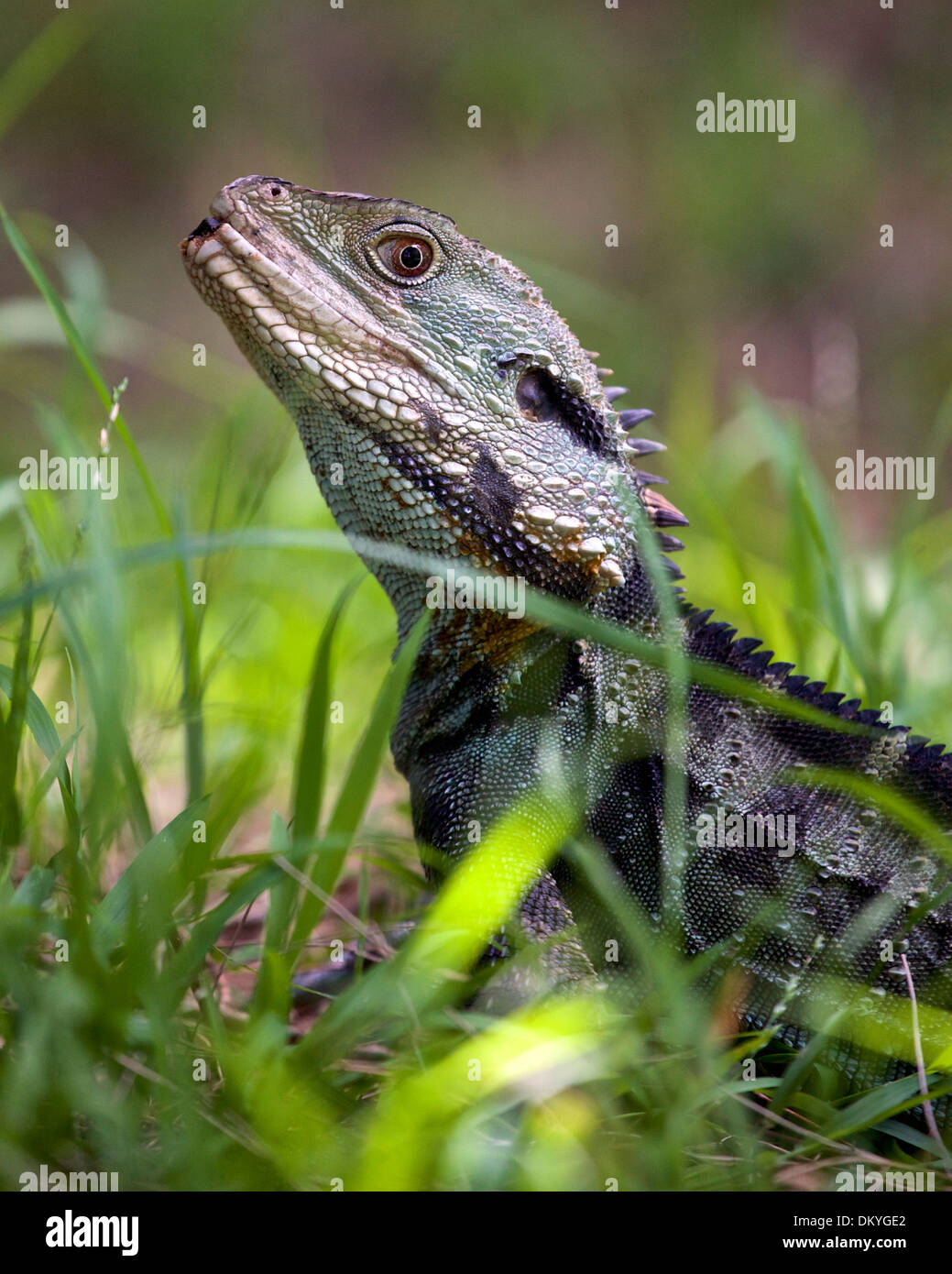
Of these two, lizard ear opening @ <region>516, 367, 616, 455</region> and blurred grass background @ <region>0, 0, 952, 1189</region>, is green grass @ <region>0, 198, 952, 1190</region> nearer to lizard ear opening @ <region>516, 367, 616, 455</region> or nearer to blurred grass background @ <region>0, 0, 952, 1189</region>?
lizard ear opening @ <region>516, 367, 616, 455</region>

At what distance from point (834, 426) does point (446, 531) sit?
483 cm

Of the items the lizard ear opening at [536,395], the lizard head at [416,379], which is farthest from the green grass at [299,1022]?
the lizard ear opening at [536,395]

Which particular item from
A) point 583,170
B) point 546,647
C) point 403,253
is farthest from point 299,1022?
point 583,170

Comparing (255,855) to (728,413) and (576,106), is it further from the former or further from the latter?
(576,106)

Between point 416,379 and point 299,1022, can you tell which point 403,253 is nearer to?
point 416,379

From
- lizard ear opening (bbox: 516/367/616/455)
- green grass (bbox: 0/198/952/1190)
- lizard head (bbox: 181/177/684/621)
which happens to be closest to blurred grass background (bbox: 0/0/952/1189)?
lizard ear opening (bbox: 516/367/616/455)

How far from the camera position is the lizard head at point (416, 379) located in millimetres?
3334

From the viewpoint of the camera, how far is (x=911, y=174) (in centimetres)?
1473

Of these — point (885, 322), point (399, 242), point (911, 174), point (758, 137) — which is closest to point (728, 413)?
point (885, 322)

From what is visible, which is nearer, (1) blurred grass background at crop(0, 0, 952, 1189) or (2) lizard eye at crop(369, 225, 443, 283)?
(2) lizard eye at crop(369, 225, 443, 283)

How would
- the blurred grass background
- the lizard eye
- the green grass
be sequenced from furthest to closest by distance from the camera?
the blurred grass background < the lizard eye < the green grass

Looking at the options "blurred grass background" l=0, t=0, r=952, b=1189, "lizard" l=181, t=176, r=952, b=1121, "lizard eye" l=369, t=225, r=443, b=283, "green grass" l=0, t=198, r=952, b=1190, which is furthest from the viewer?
"blurred grass background" l=0, t=0, r=952, b=1189

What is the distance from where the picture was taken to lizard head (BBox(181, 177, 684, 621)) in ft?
10.9

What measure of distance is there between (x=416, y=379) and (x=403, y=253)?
1.55ft
